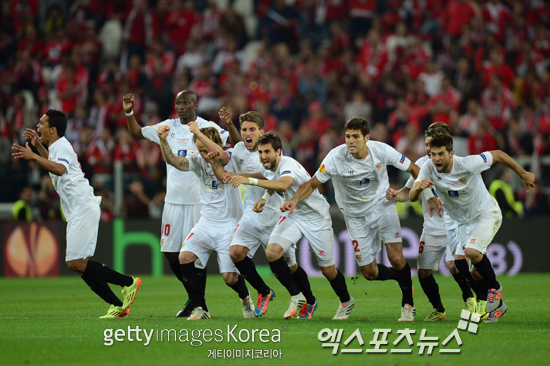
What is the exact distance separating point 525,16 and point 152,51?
9.78m

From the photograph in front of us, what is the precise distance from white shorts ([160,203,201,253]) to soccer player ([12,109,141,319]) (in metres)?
0.74

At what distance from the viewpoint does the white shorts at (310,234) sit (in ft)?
27.3

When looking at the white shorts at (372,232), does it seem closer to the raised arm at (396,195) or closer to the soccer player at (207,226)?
the raised arm at (396,195)

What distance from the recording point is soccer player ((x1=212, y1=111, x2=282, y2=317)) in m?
8.43

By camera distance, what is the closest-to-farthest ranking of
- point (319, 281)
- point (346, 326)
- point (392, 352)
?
point (392, 352) → point (346, 326) → point (319, 281)

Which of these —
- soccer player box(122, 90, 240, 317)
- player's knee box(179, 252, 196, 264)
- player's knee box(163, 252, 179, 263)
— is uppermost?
soccer player box(122, 90, 240, 317)

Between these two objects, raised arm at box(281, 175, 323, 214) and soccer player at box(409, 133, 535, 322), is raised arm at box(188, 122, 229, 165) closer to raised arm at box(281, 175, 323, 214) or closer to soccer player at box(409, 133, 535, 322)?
raised arm at box(281, 175, 323, 214)

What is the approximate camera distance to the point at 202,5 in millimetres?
22422

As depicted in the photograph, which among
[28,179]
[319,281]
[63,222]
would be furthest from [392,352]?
[28,179]

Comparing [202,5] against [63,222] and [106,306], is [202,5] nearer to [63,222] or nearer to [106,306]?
[63,222]

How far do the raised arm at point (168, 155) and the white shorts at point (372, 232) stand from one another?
2003 millimetres

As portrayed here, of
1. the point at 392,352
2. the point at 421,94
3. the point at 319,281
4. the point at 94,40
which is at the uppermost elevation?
the point at 94,40
